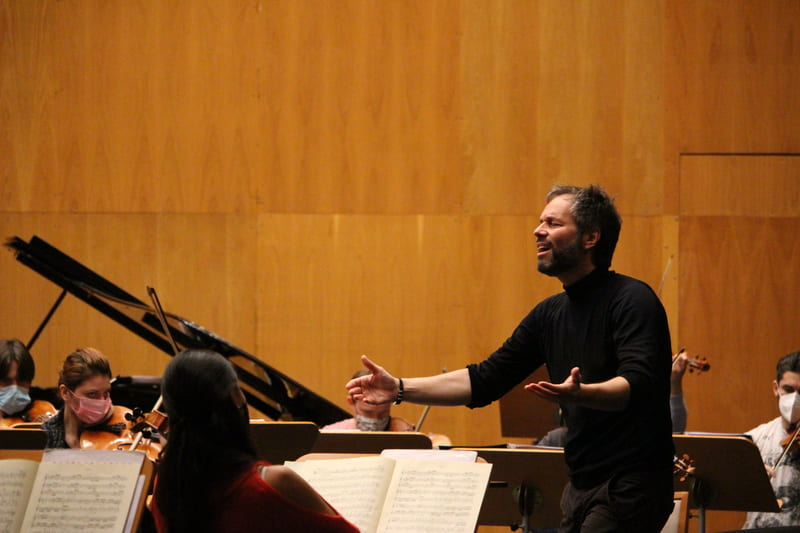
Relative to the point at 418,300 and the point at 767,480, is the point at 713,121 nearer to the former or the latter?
the point at 418,300

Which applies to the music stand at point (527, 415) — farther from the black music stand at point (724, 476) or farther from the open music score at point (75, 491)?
the open music score at point (75, 491)

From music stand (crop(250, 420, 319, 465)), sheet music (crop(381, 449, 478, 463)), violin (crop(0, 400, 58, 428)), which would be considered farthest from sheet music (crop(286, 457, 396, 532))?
violin (crop(0, 400, 58, 428))

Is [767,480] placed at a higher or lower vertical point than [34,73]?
lower

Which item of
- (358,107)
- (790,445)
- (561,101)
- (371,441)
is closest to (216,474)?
(371,441)

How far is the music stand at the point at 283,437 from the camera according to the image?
162 inches

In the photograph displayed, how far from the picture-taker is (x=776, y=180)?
6945mm

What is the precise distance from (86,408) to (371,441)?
1.38 meters

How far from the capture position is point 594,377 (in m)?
2.78

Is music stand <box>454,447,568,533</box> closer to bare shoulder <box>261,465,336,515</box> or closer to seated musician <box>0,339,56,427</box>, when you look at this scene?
bare shoulder <box>261,465,336,515</box>

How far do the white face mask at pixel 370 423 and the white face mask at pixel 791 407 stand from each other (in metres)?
1.85

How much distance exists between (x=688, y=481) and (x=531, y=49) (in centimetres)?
373

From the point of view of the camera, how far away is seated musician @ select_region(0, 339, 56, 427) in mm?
5293

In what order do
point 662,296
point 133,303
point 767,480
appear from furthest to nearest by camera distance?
point 662,296
point 133,303
point 767,480

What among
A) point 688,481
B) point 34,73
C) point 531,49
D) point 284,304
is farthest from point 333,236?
point 688,481
